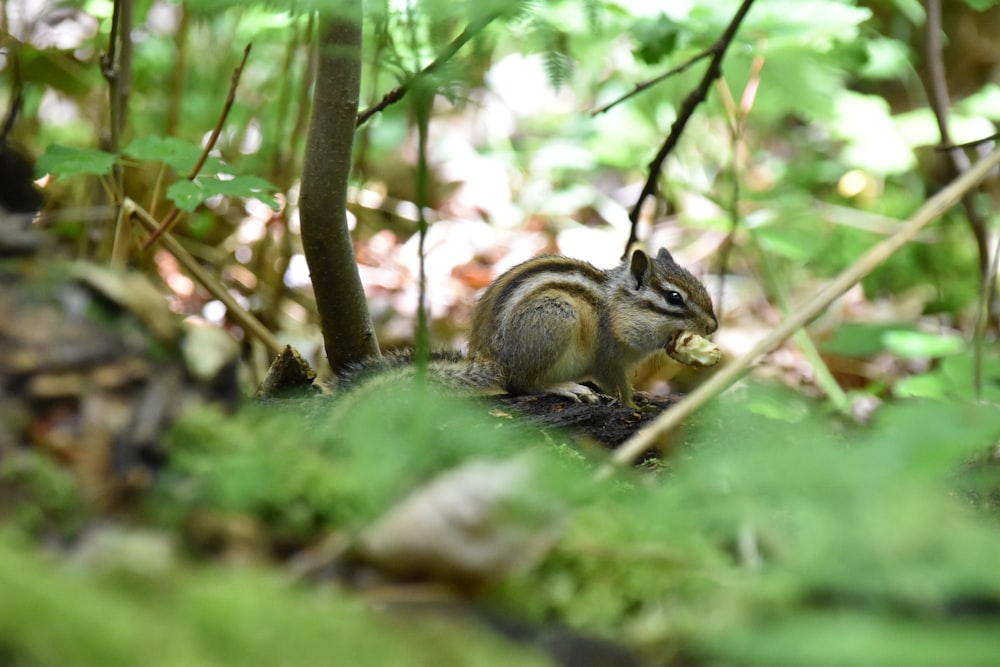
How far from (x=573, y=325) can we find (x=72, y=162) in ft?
6.57

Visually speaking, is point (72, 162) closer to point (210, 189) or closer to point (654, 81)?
point (210, 189)

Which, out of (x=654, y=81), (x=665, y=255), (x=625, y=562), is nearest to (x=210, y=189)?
(x=654, y=81)

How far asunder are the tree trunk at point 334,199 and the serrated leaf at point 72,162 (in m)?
0.56

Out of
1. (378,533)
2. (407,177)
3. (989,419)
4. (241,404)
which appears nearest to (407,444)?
(378,533)

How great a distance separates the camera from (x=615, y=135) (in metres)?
5.98

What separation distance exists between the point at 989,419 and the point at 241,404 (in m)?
1.25

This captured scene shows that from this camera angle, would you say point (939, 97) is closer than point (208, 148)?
No

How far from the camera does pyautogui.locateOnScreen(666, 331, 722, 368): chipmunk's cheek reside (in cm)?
392

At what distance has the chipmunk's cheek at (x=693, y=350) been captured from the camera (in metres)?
3.92

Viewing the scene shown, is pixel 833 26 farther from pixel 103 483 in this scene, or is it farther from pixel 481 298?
pixel 103 483

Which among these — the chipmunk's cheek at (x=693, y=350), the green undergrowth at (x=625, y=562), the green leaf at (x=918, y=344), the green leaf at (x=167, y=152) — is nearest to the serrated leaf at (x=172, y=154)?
the green leaf at (x=167, y=152)

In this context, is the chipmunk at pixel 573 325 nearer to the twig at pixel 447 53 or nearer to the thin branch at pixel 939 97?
the twig at pixel 447 53

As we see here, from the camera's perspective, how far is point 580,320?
13.1 feet

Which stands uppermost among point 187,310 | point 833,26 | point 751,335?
point 833,26
